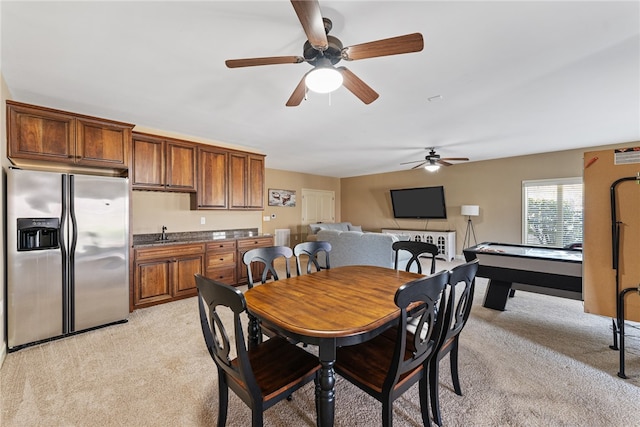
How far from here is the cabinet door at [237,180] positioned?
453cm

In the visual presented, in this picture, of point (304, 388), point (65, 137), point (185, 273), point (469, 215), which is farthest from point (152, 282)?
point (469, 215)

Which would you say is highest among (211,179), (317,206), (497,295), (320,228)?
(211,179)

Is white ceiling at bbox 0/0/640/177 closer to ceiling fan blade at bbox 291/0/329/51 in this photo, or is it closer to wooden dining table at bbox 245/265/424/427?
ceiling fan blade at bbox 291/0/329/51

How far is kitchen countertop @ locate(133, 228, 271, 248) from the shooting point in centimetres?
382

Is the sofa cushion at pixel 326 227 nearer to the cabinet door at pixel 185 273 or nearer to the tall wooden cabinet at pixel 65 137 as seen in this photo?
the cabinet door at pixel 185 273

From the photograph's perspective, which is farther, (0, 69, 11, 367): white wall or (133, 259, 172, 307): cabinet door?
(133, 259, 172, 307): cabinet door

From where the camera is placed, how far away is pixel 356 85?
2.02 m

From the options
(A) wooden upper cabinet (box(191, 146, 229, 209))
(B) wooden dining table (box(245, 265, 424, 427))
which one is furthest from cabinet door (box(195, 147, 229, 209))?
(B) wooden dining table (box(245, 265, 424, 427))

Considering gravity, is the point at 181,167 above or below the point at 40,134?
below

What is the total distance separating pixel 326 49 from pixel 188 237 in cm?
367

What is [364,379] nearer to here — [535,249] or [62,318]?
[62,318]

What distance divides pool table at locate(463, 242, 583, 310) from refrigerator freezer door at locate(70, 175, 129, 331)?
4.18 metres

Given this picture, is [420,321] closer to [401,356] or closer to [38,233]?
[401,356]

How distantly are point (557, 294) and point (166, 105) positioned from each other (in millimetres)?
4921
